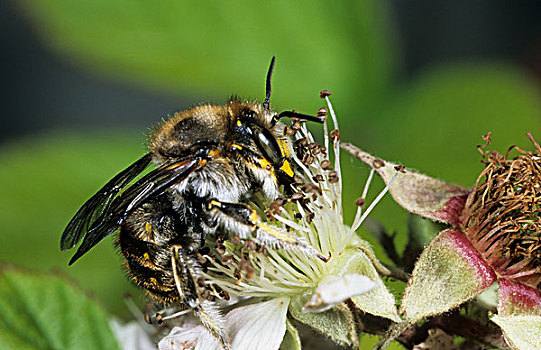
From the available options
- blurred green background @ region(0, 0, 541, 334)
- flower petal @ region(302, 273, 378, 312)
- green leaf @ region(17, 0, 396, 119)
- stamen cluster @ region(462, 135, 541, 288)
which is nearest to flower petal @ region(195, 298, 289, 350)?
flower petal @ region(302, 273, 378, 312)

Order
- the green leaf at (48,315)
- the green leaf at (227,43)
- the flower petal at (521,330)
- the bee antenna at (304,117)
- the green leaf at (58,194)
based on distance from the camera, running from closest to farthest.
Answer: the flower petal at (521,330) < the bee antenna at (304,117) < the green leaf at (48,315) < the green leaf at (58,194) < the green leaf at (227,43)

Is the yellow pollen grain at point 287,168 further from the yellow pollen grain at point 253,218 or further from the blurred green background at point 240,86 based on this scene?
the blurred green background at point 240,86

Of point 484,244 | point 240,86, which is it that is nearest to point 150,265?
point 484,244

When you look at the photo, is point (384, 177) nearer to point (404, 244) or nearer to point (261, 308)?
point (404, 244)

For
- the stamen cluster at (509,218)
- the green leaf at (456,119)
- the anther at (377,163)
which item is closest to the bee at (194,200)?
the anther at (377,163)

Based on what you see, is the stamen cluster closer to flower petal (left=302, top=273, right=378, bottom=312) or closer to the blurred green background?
flower petal (left=302, top=273, right=378, bottom=312)

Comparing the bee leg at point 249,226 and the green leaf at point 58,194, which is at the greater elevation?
the green leaf at point 58,194

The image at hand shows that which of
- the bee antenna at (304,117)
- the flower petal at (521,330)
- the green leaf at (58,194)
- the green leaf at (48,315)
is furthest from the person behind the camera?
the green leaf at (58,194)
